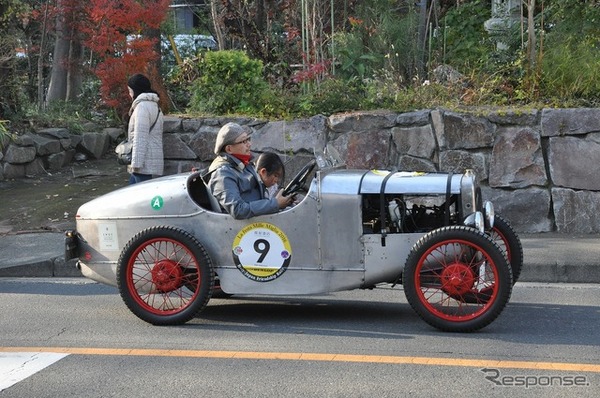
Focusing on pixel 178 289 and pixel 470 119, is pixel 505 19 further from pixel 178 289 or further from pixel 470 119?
pixel 178 289

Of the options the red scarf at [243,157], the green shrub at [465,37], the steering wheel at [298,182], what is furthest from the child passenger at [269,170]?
the green shrub at [465,37]

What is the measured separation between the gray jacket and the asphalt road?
2.76ft

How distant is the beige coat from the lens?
10188mm

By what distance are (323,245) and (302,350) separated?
2.73ft

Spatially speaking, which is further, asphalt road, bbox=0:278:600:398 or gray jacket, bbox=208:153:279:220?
gray jacket, bbox=208:153:279:220

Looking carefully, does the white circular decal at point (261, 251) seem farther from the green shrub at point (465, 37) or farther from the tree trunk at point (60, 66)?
the tree trunk at point (60, 66)

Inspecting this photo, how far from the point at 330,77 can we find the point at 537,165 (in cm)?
306

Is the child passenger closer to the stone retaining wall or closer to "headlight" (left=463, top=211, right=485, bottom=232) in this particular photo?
"headlight" (left=463, top=211, right=485, bottom=232)

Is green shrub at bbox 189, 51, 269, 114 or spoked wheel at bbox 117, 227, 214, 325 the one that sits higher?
green shrub at bbox 189, 51, 269, 114

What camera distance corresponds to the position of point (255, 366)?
6059 mm

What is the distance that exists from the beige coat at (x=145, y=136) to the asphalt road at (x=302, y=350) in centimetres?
232

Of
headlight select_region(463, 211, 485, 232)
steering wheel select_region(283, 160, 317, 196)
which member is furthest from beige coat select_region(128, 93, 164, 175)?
headlight select_region(463, 211, 485, 232)

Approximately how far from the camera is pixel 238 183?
719 centimetres

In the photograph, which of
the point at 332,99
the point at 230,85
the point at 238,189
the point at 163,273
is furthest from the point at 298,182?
the point at 230,85
